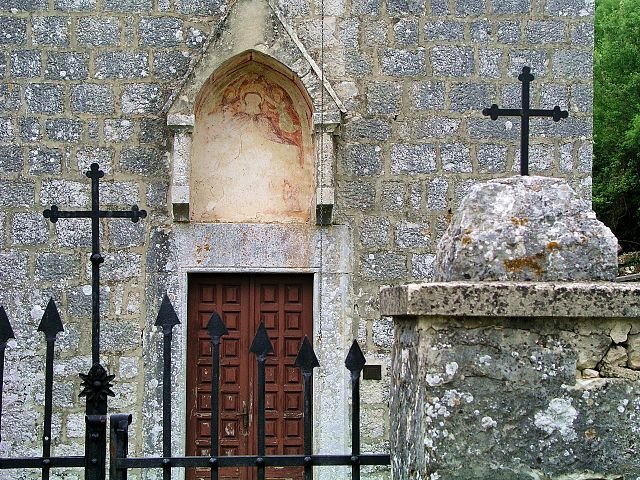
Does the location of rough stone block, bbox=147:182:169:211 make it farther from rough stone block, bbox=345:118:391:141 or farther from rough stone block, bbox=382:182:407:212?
rough stone block, bbox=382:182:407:212

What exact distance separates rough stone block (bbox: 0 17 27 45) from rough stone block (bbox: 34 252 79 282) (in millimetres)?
1656

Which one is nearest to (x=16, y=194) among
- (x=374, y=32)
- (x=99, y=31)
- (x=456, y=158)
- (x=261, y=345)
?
(x=99, y=31)

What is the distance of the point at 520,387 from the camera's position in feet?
8.04

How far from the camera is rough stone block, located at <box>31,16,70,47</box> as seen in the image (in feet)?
22.5

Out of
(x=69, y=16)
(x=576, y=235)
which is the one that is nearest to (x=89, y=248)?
(x=69, y=16)

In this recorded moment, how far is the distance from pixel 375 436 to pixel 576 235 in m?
4.49

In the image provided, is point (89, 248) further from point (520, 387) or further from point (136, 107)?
point (520, 387)

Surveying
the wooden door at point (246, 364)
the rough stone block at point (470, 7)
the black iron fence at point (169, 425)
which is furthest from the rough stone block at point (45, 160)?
the black iron fence at point (169, 425)

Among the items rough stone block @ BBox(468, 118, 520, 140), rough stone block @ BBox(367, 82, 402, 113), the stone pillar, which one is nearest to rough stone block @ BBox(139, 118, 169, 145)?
rough stone block @ BBox(367, 82, 402, 113)

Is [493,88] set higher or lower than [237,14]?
lower

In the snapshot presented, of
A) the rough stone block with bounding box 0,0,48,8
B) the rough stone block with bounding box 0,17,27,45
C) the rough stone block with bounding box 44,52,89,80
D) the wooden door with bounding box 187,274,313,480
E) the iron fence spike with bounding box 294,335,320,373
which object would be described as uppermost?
the rough stone block with bounding box 0,0,48,8

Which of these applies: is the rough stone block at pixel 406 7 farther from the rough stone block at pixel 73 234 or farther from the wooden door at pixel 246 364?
the rough stone block at pixel 73 234

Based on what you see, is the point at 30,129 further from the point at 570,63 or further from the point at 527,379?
the point at 527,379

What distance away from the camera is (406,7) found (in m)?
6.97
